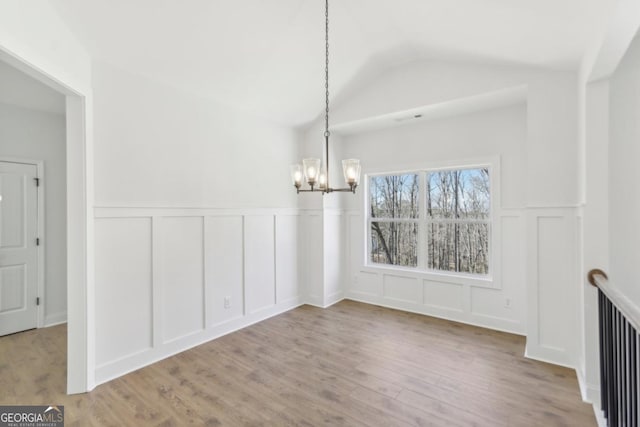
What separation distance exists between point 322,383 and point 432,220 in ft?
9.18

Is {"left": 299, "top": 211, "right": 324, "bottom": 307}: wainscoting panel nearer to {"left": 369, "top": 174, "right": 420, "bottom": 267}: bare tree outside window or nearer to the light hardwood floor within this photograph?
{"left": 369, "top": 174, "right": 420, "bottom": 267}: bare tree outside window

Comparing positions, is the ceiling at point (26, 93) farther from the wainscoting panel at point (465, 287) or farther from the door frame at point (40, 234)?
the wainscoting panel at point (465, 287)

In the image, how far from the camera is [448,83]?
3576 millimetres

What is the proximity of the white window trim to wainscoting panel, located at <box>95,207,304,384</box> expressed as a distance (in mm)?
1511

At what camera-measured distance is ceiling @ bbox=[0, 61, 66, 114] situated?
120 inches

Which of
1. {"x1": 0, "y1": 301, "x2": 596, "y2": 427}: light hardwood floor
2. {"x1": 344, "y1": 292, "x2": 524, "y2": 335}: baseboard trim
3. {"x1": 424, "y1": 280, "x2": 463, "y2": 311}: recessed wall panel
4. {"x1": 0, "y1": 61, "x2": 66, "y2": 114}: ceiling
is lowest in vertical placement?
{"x1": 0, "y1": 301, "x2": 596, "y2": 427}: light hardwood floor

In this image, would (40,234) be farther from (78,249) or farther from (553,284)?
(553,284)

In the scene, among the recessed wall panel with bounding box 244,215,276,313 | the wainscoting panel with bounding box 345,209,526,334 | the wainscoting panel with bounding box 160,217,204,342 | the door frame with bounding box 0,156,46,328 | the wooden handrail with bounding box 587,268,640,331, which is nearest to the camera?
the wooden handrail with bounding box 587,268,640,331

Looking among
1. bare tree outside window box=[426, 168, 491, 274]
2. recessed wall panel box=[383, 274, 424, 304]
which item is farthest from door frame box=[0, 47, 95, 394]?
bare tree outside window box=[426, 168, 491, 274]

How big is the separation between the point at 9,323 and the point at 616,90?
672 centimetres

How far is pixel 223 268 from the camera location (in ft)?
12.3

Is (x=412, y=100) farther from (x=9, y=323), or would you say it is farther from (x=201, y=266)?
(x=9, y=323)

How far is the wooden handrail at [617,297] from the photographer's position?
1.39 meters

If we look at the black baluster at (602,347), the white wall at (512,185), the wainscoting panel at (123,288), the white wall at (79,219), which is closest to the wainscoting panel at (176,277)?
the wainscoting panel at (123,288)
